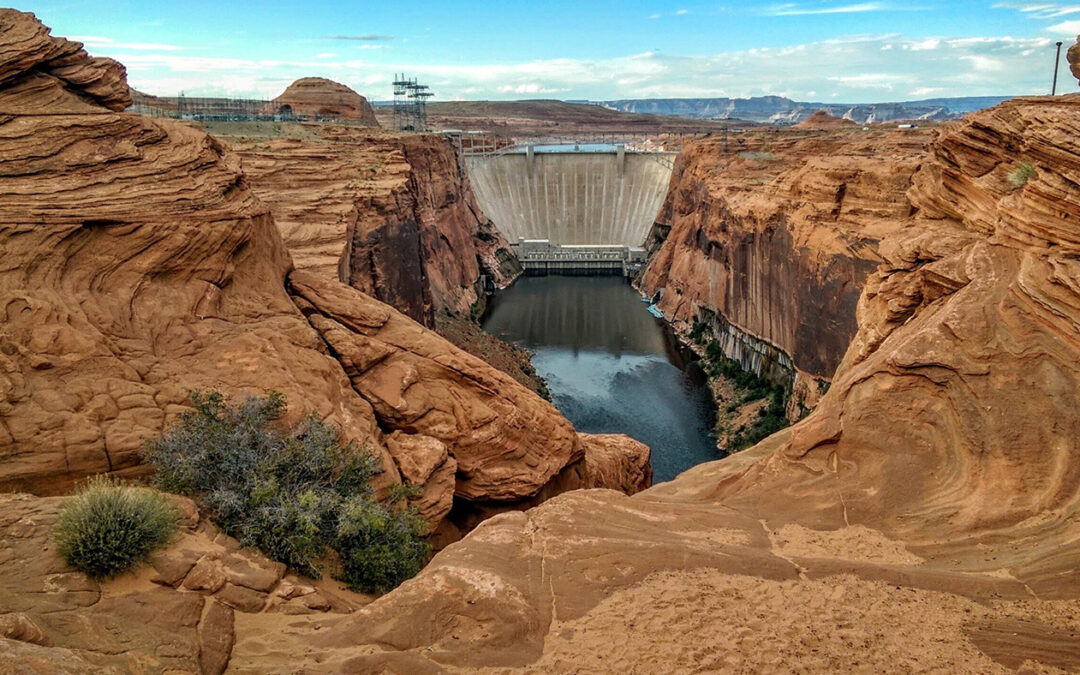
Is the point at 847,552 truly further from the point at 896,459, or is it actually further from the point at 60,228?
the point at 60,228

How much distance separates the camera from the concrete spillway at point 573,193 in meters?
87.9

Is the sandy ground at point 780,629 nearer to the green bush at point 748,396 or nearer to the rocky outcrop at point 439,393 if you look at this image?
the rocky outcrop at point 439,393

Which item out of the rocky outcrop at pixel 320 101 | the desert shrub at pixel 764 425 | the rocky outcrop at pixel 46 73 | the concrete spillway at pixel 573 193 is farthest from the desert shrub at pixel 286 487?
the concrete spillway at pixel 573 193

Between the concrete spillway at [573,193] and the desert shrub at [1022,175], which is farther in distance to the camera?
the concrete spillway at [573,193]

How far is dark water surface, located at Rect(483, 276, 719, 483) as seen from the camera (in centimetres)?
4216

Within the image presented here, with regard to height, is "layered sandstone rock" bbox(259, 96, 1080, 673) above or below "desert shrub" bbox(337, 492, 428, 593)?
above

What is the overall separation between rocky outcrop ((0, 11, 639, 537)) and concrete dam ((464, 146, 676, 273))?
215ft

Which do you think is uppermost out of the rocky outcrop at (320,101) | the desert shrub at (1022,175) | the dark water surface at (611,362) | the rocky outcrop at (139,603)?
the rocky outcrop at (320,101)

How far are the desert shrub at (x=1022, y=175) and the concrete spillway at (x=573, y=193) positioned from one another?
2753 inches

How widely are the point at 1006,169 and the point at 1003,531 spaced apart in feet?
29.7

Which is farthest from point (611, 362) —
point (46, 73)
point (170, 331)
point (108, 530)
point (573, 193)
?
point (108, 530)

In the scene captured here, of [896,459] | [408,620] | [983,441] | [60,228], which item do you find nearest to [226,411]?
[60,228]

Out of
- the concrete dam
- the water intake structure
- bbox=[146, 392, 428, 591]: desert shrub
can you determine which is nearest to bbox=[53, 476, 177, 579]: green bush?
bbox=[146, 392, 428, 591]: desert shrub

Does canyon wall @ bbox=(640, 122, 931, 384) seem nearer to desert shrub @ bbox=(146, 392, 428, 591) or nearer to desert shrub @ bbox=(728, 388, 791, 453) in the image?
desert shrub @ bbox=(728, 388, 791, 453)
